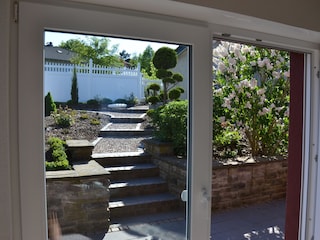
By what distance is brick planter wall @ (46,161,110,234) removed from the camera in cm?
133

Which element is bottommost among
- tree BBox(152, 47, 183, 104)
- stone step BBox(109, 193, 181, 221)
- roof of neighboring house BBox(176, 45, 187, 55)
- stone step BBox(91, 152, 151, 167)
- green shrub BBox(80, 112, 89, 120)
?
stone step BBox(109, 193, 181, 221)

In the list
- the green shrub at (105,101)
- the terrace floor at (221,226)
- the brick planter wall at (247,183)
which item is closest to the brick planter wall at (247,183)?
the brick planter wall at (247,183)

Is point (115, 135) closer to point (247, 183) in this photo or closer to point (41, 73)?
point (41, 73)

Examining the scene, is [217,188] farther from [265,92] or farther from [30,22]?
[30,22]

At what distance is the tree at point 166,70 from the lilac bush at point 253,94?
2.77m

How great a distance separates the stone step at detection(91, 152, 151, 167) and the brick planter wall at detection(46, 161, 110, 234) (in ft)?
0.10

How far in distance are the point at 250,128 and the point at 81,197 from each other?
139 inches

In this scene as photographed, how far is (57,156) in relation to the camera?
1.35 m

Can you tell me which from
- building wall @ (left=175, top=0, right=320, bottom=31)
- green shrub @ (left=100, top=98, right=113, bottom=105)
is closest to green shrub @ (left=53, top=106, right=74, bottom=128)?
green shrub @ (left=100, top=98, right=113, bottom=105)

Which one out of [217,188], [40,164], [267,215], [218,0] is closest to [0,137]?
[40,164]

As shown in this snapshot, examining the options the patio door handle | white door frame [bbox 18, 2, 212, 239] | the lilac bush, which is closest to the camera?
white door frame [bbox 18, 2, 212, 239]

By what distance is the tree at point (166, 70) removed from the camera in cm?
157

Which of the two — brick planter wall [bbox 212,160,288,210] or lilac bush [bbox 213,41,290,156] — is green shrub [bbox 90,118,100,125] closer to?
brick planter wall [bbox 212,160,288,210]

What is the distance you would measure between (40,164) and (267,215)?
10.8 feet
